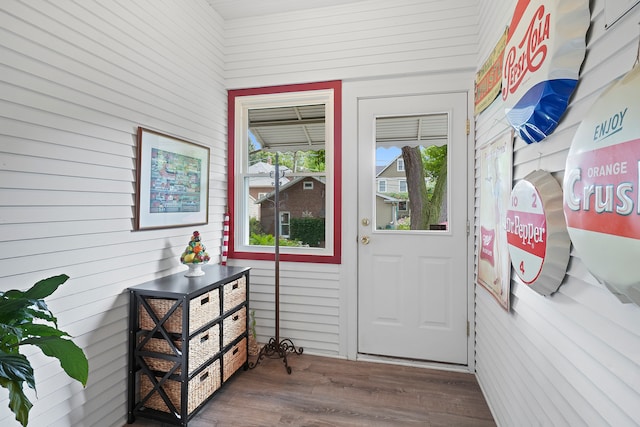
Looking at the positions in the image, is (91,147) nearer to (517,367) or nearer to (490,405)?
(517,367)

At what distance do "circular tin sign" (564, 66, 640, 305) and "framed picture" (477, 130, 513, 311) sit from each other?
0.86 metres

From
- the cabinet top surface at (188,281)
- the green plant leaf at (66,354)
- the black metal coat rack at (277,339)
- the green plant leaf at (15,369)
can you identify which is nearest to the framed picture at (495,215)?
the black metal coat rack at (277,339)

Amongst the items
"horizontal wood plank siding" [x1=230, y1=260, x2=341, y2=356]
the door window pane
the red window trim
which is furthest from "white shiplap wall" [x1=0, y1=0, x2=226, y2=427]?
the door window pane

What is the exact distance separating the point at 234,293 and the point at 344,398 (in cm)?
107

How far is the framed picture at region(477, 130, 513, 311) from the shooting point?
1.77m

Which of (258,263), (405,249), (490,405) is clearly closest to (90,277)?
(258,263)

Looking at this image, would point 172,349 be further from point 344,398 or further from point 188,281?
point 344,398

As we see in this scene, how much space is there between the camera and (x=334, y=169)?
287 cm

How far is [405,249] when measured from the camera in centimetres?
274

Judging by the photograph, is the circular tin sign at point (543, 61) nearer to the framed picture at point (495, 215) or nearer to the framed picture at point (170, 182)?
the framed picture at point (495, 215)

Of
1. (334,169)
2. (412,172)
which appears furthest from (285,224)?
(412,172)

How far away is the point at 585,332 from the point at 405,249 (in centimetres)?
170

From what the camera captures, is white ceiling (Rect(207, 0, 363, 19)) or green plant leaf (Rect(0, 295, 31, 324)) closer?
green plant leaf (Rect(0, 295, 31, 324))

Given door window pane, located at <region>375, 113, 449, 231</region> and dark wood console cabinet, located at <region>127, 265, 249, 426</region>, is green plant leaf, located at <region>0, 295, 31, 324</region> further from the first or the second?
door window pane, located at <region>375, 113, 449, 231</region>
